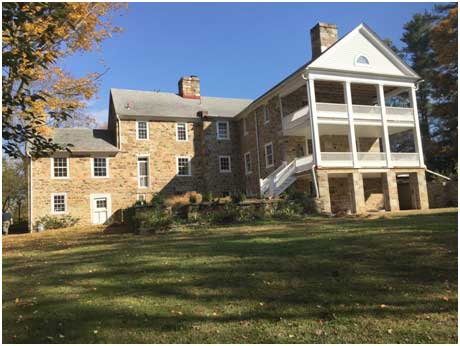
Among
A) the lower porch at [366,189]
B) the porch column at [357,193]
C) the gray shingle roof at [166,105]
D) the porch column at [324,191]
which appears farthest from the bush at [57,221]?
the porch column at [357,193]

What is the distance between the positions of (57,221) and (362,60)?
19.5 meters

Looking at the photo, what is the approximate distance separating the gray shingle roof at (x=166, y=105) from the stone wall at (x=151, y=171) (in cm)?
76

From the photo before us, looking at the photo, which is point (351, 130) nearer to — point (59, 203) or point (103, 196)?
point (103, 196)

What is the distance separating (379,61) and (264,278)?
A: 20125 millimetres

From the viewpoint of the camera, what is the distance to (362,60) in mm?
22406

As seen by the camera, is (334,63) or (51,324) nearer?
(51,324)

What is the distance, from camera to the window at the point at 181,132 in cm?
2727

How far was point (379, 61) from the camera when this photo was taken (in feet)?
75.0

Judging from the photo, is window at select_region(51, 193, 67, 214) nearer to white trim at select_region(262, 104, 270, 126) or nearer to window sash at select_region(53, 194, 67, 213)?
window sash at select_region(53, 194, 67, 213)

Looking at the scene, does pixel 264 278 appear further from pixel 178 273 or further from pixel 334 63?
pixel 334 63

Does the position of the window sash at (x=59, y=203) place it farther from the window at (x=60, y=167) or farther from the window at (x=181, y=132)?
the window at (x=181, y=132)

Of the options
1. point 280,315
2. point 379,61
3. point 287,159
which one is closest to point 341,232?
point 280,315

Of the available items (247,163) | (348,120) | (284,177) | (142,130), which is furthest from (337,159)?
(142,130)

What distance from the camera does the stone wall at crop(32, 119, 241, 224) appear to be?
23652 mm
